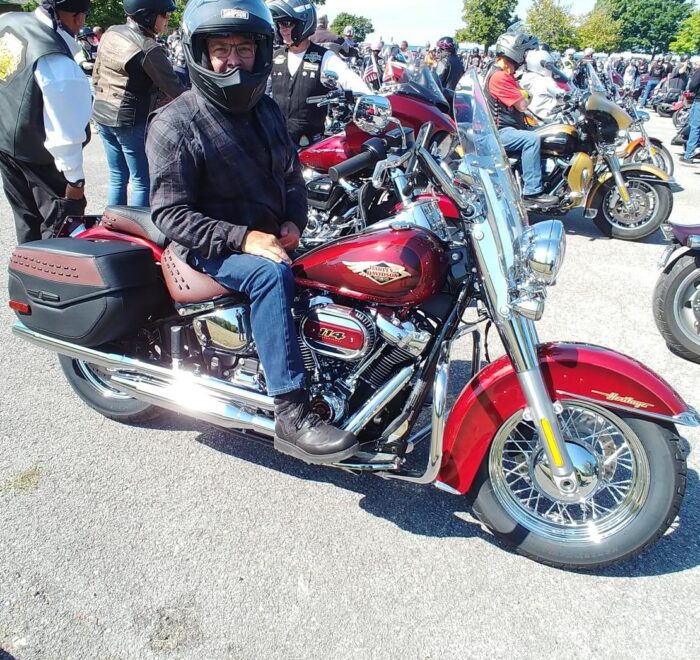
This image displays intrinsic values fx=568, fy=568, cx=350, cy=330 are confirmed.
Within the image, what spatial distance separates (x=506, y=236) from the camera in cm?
197

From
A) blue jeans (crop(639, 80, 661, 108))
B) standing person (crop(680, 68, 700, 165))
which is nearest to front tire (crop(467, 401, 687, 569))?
standing person (crop(680, 68, 700, 165))

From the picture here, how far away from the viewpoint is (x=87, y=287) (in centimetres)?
250

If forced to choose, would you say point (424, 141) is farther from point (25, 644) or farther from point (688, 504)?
point (25, 644)

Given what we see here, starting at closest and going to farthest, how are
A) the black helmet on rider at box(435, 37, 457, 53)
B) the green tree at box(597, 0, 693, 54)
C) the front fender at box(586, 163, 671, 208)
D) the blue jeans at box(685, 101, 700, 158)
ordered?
the front fender at box(586, 163, 671, 208) → the blue jeans at box(685, 101, 700, 158) → the black helmet on rider at box(435, 37, 457, 53) → the green tree at box(597, 0, 693, 54)

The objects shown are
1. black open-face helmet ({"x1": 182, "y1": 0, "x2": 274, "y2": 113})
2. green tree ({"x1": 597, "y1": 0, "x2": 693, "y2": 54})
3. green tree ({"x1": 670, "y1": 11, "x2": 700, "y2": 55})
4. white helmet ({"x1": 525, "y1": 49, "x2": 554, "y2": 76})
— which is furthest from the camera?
green tree ({"x1": 597, "y1": 0, "x2": 693, "y2": 54})

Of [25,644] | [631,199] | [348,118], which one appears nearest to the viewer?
[25,644]

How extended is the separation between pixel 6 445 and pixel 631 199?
6.01m

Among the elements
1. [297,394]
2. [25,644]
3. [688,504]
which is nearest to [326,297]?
[297,394]

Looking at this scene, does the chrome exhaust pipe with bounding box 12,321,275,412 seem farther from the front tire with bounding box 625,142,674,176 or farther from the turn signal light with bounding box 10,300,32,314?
the front tire with bounding box 625,142,674,176

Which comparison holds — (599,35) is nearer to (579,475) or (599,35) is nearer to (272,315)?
(579,475)

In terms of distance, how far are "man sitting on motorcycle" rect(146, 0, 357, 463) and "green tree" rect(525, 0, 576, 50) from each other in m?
51.4

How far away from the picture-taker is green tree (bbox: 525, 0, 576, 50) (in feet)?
Answer: 153

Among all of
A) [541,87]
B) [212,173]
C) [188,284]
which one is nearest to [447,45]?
[541,87]

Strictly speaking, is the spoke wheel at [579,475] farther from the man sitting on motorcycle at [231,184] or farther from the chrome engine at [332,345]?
the man sitting on motorcycle at [231,184]
